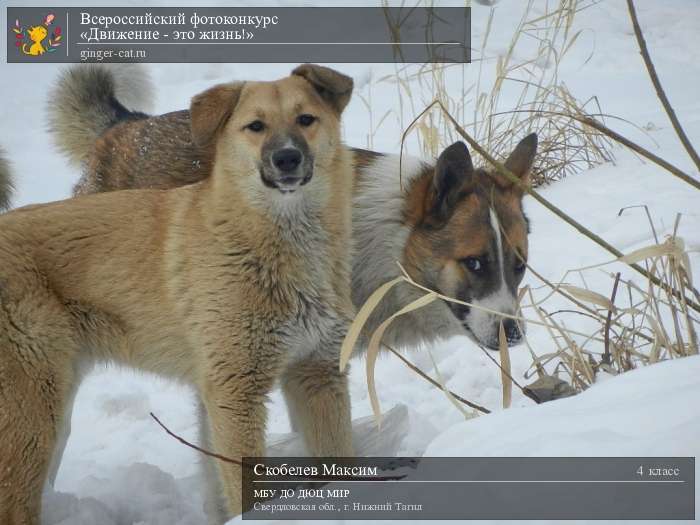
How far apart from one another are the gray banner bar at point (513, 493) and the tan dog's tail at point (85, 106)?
2.46m

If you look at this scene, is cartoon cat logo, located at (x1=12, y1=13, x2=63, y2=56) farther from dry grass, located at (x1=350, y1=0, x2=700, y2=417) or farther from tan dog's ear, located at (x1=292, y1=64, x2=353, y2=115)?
dry grass, located at (x1=350, y1=0, x2=700, y2=417)

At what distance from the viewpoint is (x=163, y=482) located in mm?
2801

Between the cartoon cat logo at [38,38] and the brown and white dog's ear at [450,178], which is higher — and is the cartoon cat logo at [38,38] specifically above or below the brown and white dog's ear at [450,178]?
above

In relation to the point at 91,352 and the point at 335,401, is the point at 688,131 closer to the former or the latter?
the point at 335,401

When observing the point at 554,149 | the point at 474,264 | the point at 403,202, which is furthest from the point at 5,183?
the point at 554,149

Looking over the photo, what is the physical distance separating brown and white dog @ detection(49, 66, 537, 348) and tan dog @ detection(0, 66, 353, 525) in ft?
1.33

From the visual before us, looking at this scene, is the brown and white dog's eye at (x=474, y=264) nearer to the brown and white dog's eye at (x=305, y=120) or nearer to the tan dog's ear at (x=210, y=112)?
the brown and white dog's eye at (x=305, y=120)

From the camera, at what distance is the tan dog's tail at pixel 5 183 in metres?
3.20

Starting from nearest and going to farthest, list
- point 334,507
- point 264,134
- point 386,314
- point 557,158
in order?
1. point 334,507
2. point 264,134
3. point 386,314
4. point 557,158

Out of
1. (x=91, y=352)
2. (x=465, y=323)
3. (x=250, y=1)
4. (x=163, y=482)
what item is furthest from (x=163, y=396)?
(x=250, y=1)

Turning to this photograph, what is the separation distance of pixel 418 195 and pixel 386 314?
47cm

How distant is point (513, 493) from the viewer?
1.37 m

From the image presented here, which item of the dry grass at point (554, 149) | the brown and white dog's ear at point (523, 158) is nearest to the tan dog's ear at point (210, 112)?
the dry grass at point (554, 149)

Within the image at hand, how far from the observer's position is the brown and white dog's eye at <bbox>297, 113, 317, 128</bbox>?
2.40 m
